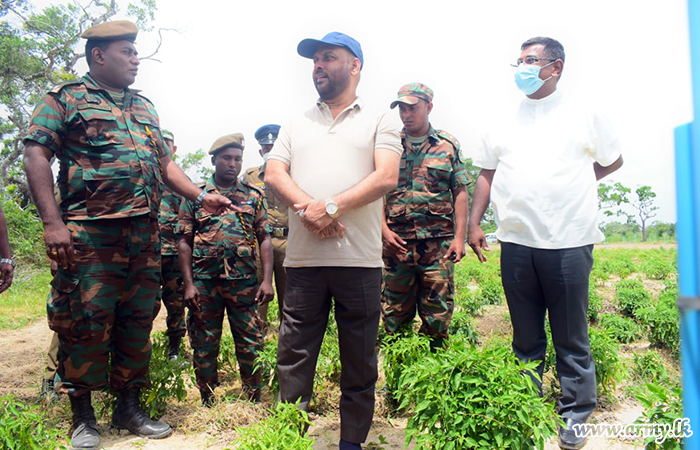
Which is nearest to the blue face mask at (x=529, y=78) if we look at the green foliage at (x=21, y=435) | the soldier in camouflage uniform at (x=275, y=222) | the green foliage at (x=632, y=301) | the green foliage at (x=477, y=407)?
the green foliage at (x=477, y=407)

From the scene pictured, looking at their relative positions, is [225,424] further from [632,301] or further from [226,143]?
[632,301]

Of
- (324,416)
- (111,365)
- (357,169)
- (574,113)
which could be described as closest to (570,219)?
(574,113)

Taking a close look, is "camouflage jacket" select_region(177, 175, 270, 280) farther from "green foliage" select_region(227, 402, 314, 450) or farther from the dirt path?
"green foliage" select_region(227, 402, 314, 450)

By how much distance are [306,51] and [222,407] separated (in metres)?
2.18

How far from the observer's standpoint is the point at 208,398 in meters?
3.28

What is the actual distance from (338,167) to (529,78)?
139 centimetres

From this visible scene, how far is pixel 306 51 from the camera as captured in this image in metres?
2.55

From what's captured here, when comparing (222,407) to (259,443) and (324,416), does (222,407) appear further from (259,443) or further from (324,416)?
(259,443)

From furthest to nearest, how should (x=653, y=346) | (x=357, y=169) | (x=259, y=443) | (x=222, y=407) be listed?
(x=653, y=346) → (x=222, y=407) → (x=357, y=169) → (x=259, y=443)

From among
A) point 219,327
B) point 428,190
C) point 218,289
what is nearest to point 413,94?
point 428,190

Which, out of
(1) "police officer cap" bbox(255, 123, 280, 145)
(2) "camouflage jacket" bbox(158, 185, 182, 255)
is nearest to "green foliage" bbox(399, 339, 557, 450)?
(2) "camouflage jacket" bbox(158, 185, 182, 255)

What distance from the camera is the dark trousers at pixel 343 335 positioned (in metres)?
2.40

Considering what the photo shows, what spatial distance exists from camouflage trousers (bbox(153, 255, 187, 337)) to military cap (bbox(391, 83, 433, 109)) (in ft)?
8.69

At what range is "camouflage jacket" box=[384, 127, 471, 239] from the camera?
143 inches
